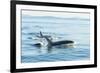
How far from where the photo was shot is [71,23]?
6.15 ft

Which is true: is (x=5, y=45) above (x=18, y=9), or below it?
below

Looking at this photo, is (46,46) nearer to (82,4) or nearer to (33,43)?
(33,43)

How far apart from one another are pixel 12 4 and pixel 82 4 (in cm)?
64

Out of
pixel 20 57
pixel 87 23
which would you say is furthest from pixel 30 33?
pixel 87 23

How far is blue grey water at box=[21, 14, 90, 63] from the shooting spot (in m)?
1.75

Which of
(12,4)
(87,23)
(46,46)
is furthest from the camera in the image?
(87,23)

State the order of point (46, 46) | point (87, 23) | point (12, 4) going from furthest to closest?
point (87, 23)
point (46, 46)
point (12, 4)

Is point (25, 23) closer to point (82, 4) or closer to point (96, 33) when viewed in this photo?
point (82, 4)

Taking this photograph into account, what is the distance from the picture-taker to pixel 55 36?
5.99 ft

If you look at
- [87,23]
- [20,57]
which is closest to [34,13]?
[20,57]

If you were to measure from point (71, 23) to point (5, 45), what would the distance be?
0.61 meters

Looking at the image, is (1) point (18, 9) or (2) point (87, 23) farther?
(2) point (87, 23)

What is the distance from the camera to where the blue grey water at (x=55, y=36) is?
175cm

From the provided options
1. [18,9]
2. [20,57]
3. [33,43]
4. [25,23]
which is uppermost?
[18,9]
